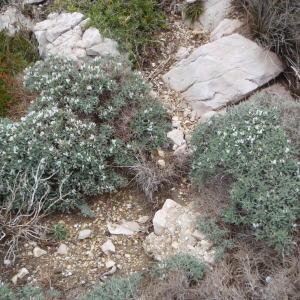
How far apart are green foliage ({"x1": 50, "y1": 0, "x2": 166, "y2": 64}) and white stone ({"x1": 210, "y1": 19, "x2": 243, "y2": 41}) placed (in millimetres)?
625

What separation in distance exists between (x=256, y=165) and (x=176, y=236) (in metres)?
0.84

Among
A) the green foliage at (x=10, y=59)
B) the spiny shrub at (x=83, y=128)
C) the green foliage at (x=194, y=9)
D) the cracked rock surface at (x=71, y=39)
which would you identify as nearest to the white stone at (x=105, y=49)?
the cracked rock surface at (x=71, y=39)

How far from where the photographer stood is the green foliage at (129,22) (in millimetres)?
5312

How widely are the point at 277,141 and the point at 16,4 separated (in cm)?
347

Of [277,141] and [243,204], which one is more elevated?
[277,141]

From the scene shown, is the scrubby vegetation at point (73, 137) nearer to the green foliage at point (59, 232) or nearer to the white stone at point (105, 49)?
the green foliage at point (59, 232)

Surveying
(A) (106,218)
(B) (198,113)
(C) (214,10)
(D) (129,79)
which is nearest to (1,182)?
(A) (106,218)

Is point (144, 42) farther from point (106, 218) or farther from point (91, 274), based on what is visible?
point (91, 274)

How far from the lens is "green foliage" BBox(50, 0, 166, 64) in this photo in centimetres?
531

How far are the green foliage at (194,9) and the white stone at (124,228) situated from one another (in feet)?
8.14

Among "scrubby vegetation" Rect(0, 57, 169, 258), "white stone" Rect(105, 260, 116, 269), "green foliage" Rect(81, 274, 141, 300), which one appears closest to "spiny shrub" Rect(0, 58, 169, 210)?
"scrubby vegetation" Rect(0, 57, 169, 258)

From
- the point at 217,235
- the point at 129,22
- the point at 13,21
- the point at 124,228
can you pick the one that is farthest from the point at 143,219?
the point at 13,21

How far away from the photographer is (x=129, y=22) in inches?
211

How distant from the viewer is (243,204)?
3887 millimetres
